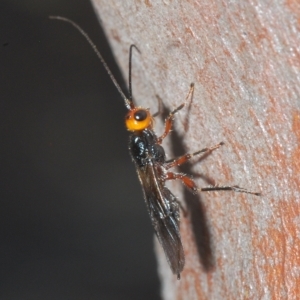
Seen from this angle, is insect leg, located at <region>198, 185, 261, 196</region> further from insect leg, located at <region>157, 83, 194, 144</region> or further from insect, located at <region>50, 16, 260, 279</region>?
insect leg, located at <region>157, 83, 194, 144</region>

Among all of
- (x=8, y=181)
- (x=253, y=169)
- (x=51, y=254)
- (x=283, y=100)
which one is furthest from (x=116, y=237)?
(x=283, y=100)

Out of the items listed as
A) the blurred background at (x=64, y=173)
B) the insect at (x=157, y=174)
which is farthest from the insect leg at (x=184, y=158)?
the blurred background at (x=64, y=173)

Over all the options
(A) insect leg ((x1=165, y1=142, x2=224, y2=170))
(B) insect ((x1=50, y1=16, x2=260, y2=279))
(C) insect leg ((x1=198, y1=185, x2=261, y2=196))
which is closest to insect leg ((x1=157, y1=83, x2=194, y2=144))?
(B) insect ((x1=50, y1=16, x2=260, y2=279))

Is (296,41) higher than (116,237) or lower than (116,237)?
higher

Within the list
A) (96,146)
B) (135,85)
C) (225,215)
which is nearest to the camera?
(225,215)

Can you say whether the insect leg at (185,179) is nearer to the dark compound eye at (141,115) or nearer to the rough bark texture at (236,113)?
the rough bark texture at (236,113)

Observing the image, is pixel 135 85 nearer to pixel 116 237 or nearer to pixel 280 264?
pixel 116 237

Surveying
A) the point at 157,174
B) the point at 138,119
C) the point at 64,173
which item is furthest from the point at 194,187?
the point at 64,173
